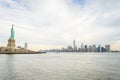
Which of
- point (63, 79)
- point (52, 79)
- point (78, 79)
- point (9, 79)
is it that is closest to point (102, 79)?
point (78, 79)

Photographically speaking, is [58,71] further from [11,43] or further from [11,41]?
[11,43]

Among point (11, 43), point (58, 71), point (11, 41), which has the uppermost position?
point (11, 41)

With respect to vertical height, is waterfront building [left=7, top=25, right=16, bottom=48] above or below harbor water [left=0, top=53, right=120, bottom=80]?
above

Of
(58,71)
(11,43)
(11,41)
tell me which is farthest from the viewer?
(11,43)

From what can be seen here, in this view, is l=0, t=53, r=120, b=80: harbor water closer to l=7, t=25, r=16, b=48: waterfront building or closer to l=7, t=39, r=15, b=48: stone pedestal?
l=7, t=25, r=16, b=48: waterfront building

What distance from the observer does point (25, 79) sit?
28312 mm

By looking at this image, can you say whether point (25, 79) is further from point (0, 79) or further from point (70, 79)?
point (70, 79)

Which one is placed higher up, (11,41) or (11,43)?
(11,41)

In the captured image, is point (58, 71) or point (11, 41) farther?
point (11, 41)

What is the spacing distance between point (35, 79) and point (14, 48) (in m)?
169

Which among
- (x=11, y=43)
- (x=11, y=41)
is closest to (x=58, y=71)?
(x=11, y=41)

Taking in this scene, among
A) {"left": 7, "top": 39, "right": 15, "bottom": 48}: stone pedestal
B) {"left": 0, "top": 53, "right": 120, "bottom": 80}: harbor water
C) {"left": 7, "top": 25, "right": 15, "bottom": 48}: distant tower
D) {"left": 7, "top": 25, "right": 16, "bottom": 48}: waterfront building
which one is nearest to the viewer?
{"left": 0, "top": 53, "right": 120, "bottom": 80}: harbor water

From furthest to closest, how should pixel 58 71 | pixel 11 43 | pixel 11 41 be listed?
pixel 11 43 < pixel 11 41 < pixel 58 71

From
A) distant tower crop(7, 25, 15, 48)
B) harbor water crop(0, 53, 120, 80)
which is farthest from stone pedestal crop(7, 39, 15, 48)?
harbor water crop(0, 53, 120, 80)
